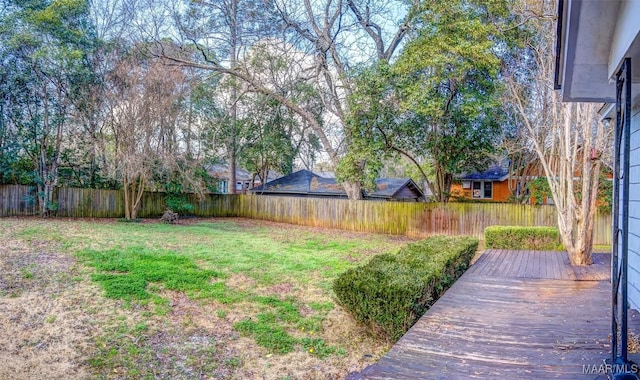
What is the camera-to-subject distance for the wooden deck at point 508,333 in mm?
2705

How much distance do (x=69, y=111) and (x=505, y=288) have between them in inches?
574

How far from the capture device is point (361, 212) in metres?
14.9

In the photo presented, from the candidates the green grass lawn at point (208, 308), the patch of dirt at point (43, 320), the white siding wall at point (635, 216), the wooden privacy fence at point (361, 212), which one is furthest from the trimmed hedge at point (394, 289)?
the wooden privacy fence at point (361, 212)

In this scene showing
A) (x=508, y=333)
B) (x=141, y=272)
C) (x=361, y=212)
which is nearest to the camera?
(x=508, y=333)

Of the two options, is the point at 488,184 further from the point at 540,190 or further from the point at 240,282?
the point at 240,282

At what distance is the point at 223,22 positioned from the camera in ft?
45.8

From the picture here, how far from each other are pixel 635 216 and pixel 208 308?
200 inches

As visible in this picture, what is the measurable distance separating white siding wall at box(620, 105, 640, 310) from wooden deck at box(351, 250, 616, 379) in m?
0.44

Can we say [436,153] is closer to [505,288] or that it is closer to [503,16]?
[503,16]

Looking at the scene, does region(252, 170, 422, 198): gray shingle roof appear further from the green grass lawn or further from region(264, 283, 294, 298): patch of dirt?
region(264, 283, 294, 298): patch of dirt

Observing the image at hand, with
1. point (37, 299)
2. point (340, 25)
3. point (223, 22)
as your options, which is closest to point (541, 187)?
point (340, 25)

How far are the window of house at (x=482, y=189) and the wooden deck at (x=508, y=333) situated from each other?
53.2 ft

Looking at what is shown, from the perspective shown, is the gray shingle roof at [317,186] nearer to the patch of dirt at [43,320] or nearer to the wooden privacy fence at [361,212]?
the wooden privacy fence at [361,212]

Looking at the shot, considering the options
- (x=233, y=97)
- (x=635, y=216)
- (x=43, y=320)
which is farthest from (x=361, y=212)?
(x=635, y=216)
